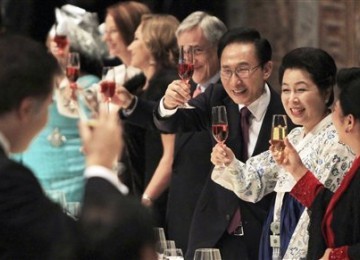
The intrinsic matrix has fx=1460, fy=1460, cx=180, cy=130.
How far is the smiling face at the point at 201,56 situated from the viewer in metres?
7.24

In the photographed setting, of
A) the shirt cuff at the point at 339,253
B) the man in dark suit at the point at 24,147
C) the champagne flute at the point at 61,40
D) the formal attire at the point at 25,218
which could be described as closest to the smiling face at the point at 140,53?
the champagne flute at the point at 61,40

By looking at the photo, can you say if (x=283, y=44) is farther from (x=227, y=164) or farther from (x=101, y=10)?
(x=227, y=164)

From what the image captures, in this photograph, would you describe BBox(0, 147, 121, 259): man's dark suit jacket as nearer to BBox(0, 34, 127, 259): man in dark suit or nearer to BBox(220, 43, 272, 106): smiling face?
BBox(0, 34, 127, 259): man in dark suit

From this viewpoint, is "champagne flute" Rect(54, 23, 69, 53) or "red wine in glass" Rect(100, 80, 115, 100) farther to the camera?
"champagne flute" Rect(54, 23, 69, 53)

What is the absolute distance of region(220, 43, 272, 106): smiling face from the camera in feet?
21.3

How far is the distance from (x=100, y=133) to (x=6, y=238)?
0.39 metres

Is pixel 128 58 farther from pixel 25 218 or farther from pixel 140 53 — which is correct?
pixel 25 218

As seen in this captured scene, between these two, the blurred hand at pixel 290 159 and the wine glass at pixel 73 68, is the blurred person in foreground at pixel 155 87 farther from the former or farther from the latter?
the blurred hand at pixel 290 159

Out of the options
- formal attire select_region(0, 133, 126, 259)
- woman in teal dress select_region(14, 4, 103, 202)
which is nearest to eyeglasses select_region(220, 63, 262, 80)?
woman in teal dress select_region(14, 4, 103, 202)

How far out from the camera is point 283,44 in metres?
9.42

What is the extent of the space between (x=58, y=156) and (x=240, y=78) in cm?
158

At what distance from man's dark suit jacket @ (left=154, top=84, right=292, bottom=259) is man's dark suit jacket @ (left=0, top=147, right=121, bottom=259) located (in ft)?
8.55

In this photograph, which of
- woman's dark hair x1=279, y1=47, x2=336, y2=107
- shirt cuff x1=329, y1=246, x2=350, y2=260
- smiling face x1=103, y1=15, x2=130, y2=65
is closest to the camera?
shirt cuff x1=329, y1=246, x2=350, y2=260

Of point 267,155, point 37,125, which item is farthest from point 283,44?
point 37,125
